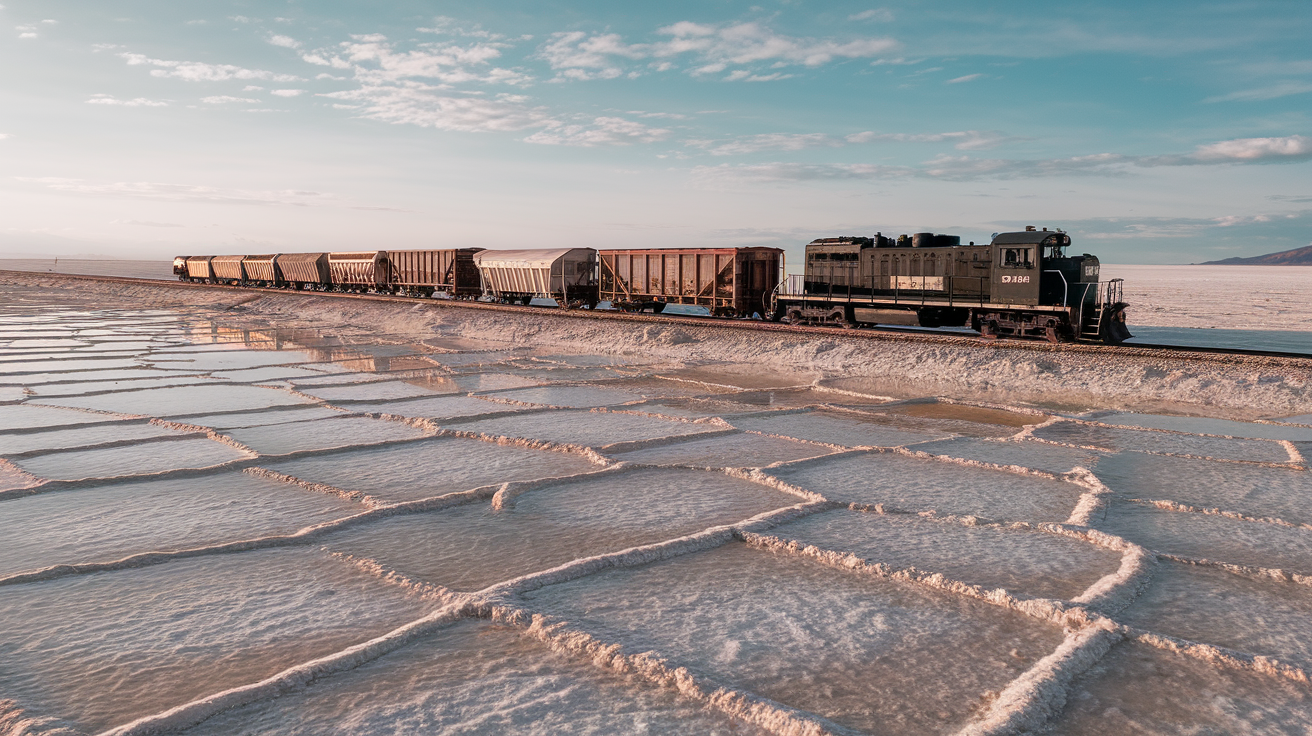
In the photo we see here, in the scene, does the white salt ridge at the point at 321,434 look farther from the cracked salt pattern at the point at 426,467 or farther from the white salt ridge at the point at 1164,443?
the white salt ridge at the point at 1164,443

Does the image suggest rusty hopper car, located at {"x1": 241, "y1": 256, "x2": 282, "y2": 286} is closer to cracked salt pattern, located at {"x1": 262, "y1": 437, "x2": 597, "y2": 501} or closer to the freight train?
the freight train

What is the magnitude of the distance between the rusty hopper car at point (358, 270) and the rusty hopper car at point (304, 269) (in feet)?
2.02

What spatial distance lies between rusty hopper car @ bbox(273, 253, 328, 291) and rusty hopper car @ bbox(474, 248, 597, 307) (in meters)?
16.8

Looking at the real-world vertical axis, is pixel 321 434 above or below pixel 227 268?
below

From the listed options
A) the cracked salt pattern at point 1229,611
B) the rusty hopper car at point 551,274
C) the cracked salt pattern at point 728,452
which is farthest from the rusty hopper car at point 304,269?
the cracked salt pattern at point 1229,611

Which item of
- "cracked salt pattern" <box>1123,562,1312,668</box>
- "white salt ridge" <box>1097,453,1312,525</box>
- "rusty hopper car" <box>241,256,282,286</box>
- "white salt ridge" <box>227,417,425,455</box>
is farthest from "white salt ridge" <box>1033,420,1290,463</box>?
"rusty hopper car" <box>241,256,282,286</box>

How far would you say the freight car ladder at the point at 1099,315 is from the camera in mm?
17516

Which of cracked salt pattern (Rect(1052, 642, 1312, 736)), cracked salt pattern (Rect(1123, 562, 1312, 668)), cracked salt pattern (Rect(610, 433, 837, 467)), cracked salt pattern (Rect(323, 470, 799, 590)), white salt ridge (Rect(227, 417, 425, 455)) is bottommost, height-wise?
cracked salt pattern (Rect(1052, 642, 1312, 736))

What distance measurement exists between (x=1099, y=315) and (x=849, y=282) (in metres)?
6.59

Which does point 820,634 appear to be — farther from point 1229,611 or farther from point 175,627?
point 175,627

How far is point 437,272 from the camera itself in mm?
37344

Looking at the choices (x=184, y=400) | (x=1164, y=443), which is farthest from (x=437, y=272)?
(x=1164, y=443)

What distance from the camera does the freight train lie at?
722 inches

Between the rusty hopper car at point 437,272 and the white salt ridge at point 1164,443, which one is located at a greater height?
the rusty hopper car at point 437,272
